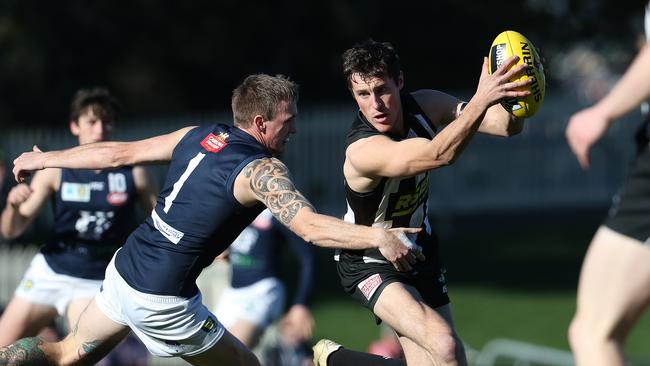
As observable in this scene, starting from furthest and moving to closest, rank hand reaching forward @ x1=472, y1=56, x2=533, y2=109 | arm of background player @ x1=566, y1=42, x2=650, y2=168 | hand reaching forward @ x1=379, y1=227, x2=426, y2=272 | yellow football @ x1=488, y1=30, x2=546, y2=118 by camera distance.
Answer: yellow football @ x1=488, y1=30, x2=546, y2=118, hand reaching forward @ x1=472, y1=56, x2=533, y2=109, hand reaching forward @ x1=379, y1=227, x2=426, y2=272, arm of background player @ x1=566, y1=42, x2=650, y2=168

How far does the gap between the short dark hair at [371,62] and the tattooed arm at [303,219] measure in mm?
719

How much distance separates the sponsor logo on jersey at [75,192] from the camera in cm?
847

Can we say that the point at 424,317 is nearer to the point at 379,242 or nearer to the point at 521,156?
the point at 379,242

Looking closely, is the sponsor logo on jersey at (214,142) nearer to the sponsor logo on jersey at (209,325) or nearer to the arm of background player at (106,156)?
the arm of background player at (106,156)

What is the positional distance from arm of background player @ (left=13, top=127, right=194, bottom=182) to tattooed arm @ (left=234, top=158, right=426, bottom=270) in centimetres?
65

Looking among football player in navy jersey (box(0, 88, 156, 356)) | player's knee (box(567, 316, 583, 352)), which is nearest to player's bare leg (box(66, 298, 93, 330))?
football player in navy jersey (box(0, 88, 156, 356))

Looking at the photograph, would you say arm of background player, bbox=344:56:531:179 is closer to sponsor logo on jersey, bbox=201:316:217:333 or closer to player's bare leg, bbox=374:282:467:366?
player's bare leg, bbox=374:282:467:366

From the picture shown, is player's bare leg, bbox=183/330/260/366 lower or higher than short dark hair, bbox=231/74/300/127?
lower

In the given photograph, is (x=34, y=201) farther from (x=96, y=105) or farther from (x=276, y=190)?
(x=276, y=190)

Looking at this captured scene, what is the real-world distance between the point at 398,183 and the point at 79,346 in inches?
79.6

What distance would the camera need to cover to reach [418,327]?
21.5ft

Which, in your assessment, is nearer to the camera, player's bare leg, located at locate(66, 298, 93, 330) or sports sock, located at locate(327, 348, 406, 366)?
sports sock, located at locate(327, 348, 406, 366)

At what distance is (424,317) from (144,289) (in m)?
1.52

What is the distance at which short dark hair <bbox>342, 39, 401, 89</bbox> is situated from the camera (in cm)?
660
